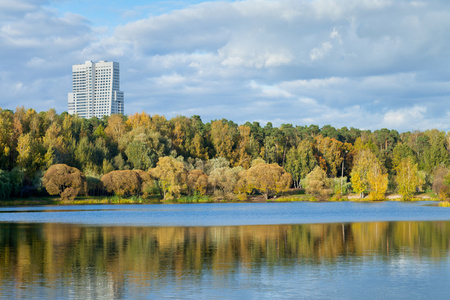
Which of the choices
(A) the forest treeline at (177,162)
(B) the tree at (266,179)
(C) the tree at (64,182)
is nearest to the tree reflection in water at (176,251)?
(C) the tree at (64,182)

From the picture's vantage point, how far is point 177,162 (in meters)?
108

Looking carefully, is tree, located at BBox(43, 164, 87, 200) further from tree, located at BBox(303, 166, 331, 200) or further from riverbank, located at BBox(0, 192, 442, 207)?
tree, located at BBox(303, 166, 331, 200)

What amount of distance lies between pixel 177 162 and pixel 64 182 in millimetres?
22573

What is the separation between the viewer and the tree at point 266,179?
111375mm

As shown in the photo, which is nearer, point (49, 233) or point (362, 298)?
point (362, 298)

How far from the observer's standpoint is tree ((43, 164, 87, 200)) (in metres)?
95.1

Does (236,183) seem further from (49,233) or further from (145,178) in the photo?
(49,233)

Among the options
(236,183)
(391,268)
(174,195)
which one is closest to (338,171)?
(236,183)

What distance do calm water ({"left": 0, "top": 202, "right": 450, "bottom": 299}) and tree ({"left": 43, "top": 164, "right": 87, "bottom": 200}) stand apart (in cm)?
5210

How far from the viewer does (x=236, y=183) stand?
369ft

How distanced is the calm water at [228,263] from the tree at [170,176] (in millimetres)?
60853

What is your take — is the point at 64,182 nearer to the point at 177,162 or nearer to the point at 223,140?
the point at 177,162

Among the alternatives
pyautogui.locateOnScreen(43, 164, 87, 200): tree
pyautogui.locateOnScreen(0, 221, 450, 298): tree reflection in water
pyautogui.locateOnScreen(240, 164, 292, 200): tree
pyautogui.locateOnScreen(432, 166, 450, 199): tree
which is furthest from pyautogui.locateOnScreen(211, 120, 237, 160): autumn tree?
pyautogui.locateOnScreen(0, 221, 450, 298): tree reflection in water

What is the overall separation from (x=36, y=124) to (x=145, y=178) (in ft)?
90.9
